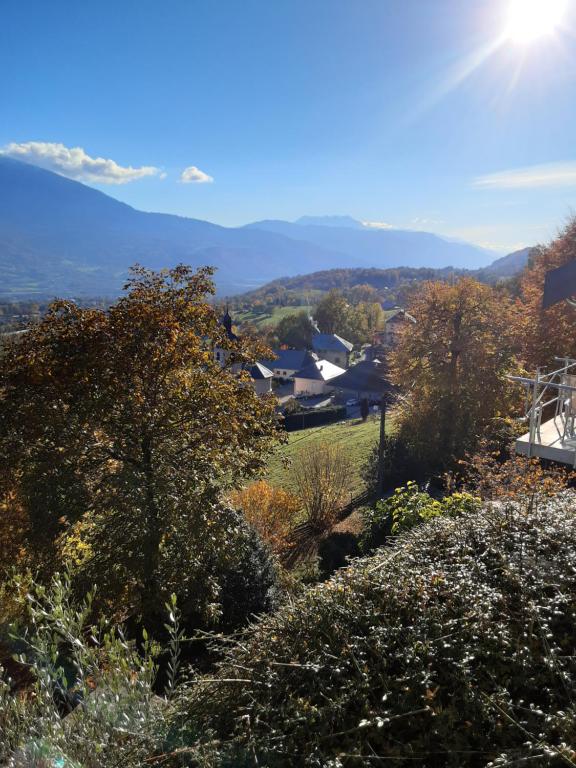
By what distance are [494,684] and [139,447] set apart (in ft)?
21.0

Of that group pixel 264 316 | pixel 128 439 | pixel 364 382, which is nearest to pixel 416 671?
pixel 128 439

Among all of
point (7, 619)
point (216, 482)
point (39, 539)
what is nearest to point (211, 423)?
point (216, 482)

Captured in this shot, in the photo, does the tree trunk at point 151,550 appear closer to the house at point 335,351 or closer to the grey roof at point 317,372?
the grey roof at point 317,372

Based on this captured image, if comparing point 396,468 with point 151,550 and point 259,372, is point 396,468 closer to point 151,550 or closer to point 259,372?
point 151,550

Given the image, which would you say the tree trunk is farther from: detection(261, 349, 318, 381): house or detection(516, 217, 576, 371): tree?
detection(261, 349, 318, 381): house

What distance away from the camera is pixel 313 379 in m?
63.1

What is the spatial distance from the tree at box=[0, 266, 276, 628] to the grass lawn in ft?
21.2

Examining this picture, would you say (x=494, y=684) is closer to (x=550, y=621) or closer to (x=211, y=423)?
(x=550, y=621)

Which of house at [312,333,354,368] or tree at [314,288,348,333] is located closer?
house at [312,333,354,368]

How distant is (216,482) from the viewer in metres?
8.49

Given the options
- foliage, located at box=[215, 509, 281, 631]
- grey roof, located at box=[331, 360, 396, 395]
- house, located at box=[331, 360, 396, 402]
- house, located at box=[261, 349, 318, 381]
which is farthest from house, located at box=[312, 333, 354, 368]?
foliage, located at box=[215, 509, 281, 631]

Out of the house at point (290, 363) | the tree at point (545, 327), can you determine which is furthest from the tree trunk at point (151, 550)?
the house at point (290, 363)

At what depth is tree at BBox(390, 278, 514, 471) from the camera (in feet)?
56.0

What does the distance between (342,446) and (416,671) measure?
21065 mm
